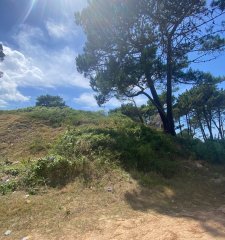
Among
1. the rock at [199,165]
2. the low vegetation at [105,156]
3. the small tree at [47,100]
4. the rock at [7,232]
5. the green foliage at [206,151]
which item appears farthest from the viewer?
the small tree at [47,100]

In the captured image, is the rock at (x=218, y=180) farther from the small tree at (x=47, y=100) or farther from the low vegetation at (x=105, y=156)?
the small tree at (x=47, y=100)

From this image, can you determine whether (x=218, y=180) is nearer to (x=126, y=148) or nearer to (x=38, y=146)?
(x=126, y=148)

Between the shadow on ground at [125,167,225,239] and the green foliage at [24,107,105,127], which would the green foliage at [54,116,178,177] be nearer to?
the shadow on ground at [125,167,225,239]

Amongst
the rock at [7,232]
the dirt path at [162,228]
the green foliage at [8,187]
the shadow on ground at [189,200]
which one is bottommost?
the rock at [7,232]

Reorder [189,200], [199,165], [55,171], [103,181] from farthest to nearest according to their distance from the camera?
[199,165]
[55,171]
[103,181]
[189,200]

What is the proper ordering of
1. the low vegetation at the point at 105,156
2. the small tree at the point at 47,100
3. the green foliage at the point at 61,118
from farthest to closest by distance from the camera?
1. the small tree at the point at 47,100
2. the green foliage at the point at 61,118
3. the low vegetation at the point at 105,156

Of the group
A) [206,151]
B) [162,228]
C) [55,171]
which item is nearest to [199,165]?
[206,151]

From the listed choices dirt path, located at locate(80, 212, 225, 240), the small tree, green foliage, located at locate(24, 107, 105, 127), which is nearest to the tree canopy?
green foliage, located at locate(24, 107, 105, 127)

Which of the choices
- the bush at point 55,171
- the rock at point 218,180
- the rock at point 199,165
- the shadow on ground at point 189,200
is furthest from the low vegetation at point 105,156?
the rock at point 218,180

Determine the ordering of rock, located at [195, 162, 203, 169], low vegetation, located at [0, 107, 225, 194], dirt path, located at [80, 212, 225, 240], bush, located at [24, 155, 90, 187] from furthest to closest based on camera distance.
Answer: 1. rock, located at [195, 162, 203, 169]
2. low vegetation, located at [0, 107, 225, 194]
3. bush, located at [24, 155, 90, 187]
4. dirt path, located at [80, 212, 225, 240]

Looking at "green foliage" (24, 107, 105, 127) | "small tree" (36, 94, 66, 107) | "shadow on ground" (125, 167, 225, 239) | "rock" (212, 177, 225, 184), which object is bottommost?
"shadow on ground" (125, 167, 225, 239)

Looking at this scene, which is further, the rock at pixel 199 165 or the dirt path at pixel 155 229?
the rock at pixel 199 165

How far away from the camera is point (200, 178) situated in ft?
30.3

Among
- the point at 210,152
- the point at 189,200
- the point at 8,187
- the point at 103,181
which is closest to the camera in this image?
the point at 189,200
